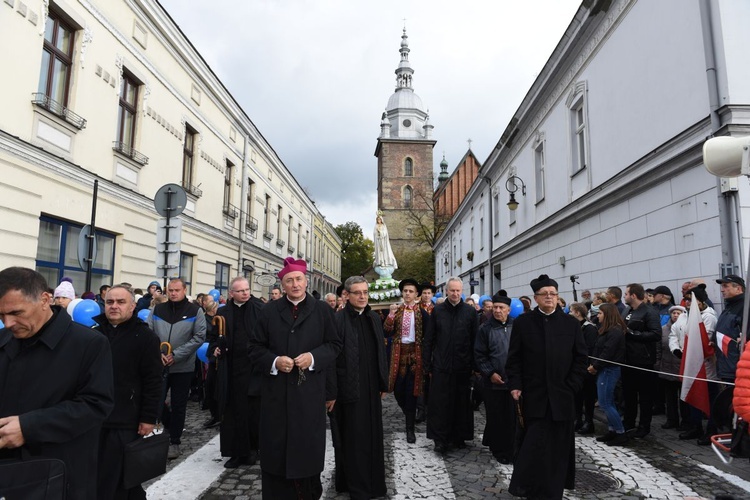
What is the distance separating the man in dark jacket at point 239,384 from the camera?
A: 5.32 m

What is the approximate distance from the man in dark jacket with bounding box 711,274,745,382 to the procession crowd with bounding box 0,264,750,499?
0.02 meters

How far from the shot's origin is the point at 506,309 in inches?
233

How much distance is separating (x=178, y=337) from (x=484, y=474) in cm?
371

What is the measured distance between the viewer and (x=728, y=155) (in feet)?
11.9

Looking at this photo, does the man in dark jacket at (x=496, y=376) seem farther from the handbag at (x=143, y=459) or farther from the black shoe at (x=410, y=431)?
the handbag at (x=143, y=459)

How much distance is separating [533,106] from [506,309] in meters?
12.7

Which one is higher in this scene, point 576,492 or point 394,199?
point 394,199

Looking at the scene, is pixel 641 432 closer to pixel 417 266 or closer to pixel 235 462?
pixel 235 462

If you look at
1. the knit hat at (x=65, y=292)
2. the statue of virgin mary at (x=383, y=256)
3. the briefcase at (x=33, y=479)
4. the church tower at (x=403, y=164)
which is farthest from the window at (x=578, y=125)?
the church tower at (x=403, y=164)

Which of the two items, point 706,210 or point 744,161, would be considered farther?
point 706,210

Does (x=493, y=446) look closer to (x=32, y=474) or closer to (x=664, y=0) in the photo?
(x=32, y=474)

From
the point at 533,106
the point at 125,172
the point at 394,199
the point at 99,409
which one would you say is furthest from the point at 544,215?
the point at 394,199

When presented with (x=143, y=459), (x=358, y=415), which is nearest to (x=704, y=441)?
(x=358, y=415)

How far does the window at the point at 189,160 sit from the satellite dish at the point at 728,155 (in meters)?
15.0
